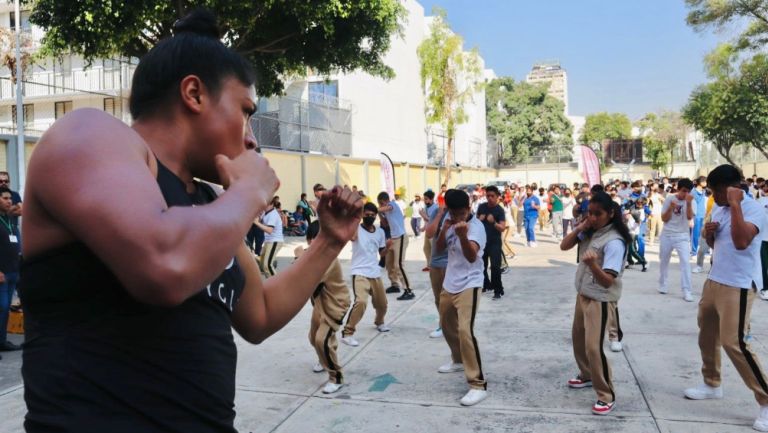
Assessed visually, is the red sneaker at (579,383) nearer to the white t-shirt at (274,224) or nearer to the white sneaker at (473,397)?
the white sneaker at (473,397)

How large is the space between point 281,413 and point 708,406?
3.34 metres

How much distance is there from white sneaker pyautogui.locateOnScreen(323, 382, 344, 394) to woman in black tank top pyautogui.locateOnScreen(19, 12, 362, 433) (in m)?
4.12

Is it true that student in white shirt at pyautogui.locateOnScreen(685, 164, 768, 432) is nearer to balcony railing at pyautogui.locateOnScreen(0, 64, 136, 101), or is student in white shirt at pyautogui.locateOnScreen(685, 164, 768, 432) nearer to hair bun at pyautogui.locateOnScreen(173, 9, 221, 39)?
hair bun at pyautogui.locateOnScreen(173, 9, 221, 39)

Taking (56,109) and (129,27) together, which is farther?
(56,109)

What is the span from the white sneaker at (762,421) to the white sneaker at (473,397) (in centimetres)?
194

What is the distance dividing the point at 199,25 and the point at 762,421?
15.3 feet

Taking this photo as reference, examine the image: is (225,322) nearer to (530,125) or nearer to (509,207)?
(509,207)

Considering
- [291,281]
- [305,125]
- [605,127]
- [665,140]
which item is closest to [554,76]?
[605,127]

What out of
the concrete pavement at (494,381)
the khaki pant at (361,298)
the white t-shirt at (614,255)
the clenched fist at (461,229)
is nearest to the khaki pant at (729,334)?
the concrete pavement at (494,381)

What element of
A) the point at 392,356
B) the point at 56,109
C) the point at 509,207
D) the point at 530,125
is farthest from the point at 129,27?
the point at 530,125

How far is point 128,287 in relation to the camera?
938mm

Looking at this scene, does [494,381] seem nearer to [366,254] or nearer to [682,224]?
[366,254]

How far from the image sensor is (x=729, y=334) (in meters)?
4.52

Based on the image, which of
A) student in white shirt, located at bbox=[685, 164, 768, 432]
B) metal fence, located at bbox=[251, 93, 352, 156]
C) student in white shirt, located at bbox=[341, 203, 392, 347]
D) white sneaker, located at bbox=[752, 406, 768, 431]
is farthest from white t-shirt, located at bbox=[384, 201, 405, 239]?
metal fence, located at bbox=[251, 93, 352, 156]
